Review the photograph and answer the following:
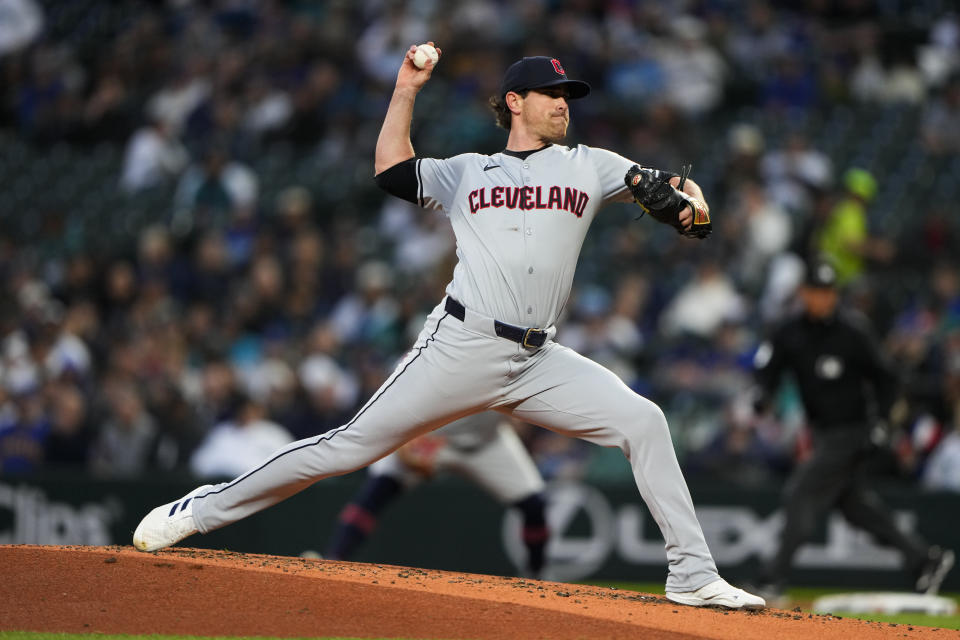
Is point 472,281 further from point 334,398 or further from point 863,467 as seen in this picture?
point 334,398

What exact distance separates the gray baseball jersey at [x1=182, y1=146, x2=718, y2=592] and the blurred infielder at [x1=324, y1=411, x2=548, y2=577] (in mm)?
2032

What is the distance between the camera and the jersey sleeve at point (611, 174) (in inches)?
199

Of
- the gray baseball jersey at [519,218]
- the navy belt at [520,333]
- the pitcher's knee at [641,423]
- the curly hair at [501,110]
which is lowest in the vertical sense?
the pitcher's knee at [641,423]

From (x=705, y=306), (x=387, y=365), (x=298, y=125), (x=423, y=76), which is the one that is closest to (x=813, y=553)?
(x=705, y=306)

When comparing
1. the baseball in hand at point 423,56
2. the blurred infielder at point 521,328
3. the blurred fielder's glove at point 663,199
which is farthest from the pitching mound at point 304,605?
the baseball in hand at point 423,56

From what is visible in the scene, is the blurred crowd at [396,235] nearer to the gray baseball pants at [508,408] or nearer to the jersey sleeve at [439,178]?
the jersey sleeve at [439,178]

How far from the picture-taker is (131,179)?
50.0 feet

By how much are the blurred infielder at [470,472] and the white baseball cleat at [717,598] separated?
2196 millimetres

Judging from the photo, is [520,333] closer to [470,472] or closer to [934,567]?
[470,472]

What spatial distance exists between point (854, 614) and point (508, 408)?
3.10 m

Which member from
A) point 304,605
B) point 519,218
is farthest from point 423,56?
point 304,605

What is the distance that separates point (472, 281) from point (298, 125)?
11.1 metres

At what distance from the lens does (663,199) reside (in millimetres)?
4734

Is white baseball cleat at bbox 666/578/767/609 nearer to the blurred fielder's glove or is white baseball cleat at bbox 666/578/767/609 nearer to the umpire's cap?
the blurred fielder's glove
